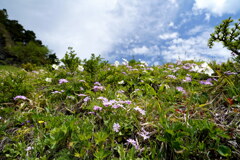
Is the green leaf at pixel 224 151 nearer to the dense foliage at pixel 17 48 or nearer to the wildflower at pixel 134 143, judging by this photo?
the wildflower at pixel 134 143

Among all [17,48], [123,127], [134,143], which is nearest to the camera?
[134,143]

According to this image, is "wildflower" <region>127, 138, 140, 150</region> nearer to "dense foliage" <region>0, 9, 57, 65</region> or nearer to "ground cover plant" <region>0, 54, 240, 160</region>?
"ground cover plant" <region>0, 54, 240, 160</region>

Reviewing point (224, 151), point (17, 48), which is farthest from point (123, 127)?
point (17, 48)

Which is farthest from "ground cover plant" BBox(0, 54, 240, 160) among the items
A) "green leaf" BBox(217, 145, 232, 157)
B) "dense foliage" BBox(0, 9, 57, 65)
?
"dense foliage" BBox(0, 9, 57, 65)

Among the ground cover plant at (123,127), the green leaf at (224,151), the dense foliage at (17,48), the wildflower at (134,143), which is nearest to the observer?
the green leaf at (224,151)

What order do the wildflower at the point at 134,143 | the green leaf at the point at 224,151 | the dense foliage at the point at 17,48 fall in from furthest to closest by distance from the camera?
the dense foliage at the point at 17,48 < the wildflower at the point at 134,143 < the green leaf at the point at 224,151

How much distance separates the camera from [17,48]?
36.0m

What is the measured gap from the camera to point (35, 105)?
244 cm

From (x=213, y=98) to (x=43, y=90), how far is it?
3.05 meters

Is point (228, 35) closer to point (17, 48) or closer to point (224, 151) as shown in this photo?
point (224, 151)

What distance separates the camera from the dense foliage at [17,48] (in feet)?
120

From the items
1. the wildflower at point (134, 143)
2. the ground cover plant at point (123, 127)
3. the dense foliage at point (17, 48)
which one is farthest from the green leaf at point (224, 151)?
the dense foliage at point (17, 48)

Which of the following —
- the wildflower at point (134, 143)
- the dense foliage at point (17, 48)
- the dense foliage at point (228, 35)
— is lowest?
the wildflower at point (134, 143)

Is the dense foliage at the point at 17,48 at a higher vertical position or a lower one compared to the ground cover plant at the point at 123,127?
higher
